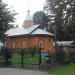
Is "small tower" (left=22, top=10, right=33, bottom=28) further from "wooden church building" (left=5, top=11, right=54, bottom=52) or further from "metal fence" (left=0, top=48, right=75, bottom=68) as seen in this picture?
"metal fence" (left=0, top=48, right=75, bottom=68)

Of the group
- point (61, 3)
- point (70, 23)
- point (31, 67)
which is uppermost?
point (61, 3)

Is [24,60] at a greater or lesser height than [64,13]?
lesser

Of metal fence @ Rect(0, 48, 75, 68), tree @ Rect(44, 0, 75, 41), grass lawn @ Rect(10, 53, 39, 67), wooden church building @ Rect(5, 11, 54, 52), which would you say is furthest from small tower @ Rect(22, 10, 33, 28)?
grass lawn @ Rect(10, 53, 39, 67)

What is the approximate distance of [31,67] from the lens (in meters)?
24.7

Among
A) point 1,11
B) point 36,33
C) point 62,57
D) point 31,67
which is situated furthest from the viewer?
point 36,33

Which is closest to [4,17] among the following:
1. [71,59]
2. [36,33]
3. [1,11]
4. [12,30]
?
[1,11]

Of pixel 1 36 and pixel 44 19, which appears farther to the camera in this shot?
pixel 44 19

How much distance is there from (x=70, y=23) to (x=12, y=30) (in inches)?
547

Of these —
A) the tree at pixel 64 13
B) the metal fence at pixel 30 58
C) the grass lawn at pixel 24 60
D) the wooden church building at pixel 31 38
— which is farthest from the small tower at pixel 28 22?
the grass lawn at pixel 24 60

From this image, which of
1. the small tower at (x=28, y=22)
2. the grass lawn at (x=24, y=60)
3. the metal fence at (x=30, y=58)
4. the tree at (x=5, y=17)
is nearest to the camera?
the metal fence at (x=30, y=58)

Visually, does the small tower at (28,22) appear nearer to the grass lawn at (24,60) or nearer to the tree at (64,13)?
the tree at (64,13)

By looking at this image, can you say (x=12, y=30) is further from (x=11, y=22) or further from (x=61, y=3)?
(x=61, y=3)

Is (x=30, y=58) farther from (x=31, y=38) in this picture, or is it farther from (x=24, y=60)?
(x=31, y=38)

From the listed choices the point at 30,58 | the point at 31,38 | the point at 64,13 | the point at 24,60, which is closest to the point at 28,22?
the point at 31,38
